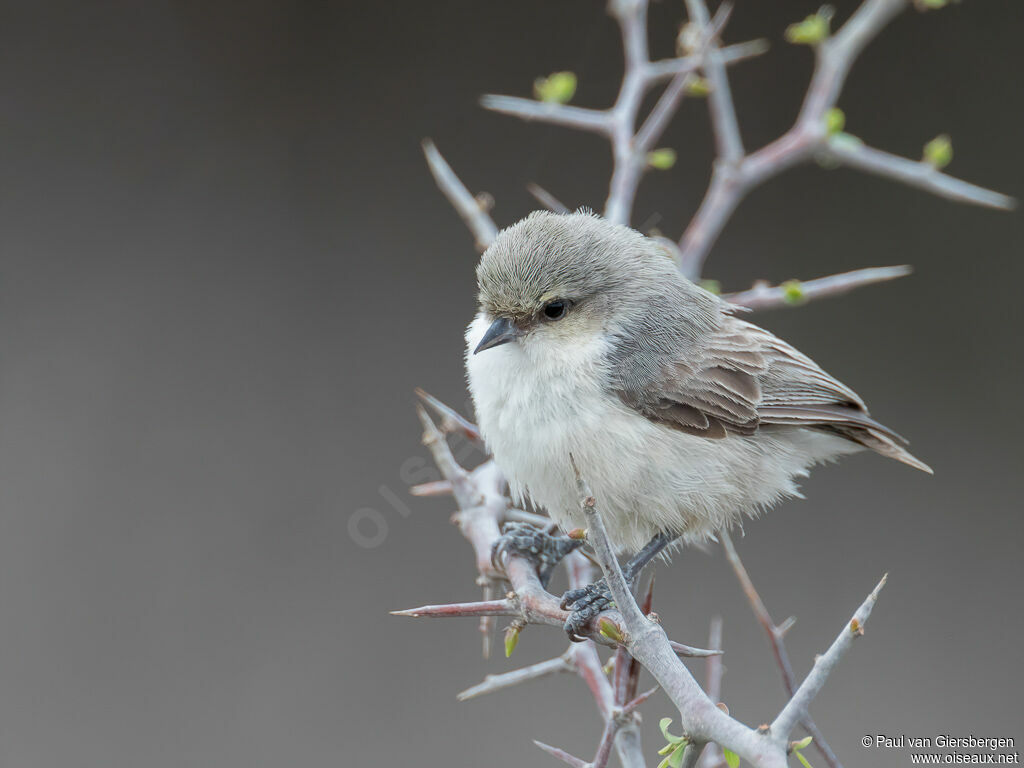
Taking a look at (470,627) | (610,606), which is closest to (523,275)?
(610,606)

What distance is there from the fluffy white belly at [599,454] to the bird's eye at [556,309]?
0.10 metres

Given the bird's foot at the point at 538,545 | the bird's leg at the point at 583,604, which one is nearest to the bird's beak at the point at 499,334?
the bird's foot at the point at 538,545

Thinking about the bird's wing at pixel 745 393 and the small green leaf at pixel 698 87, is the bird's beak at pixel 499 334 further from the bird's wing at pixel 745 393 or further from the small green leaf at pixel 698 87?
the small green leaf at pixel 698 87

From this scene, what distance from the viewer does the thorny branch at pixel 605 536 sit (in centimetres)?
119

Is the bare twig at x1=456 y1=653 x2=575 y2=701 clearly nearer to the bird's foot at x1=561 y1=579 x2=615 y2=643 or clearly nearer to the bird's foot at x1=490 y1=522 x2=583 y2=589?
the bird's foot at x1=561 y1=579 x2=615 y2=643

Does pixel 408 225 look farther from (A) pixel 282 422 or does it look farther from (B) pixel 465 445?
(B) pixel 465 445

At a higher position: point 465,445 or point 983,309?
point 983,309

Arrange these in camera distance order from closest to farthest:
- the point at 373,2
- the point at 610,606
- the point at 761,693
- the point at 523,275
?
the point at 610,606 < the point at 523,275 < the point at 761,693 < the point at 373,2

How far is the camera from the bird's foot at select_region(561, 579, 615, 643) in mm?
1733

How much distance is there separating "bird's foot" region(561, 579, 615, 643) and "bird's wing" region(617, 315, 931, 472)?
509mm

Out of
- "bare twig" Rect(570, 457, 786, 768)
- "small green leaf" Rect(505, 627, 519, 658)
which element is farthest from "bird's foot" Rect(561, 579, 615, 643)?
"bare twig" Rect(570, 457, 786, 768)

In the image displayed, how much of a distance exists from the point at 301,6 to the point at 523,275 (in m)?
2.25

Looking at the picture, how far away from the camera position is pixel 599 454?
7.00 ft

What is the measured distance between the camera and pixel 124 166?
4.00m
